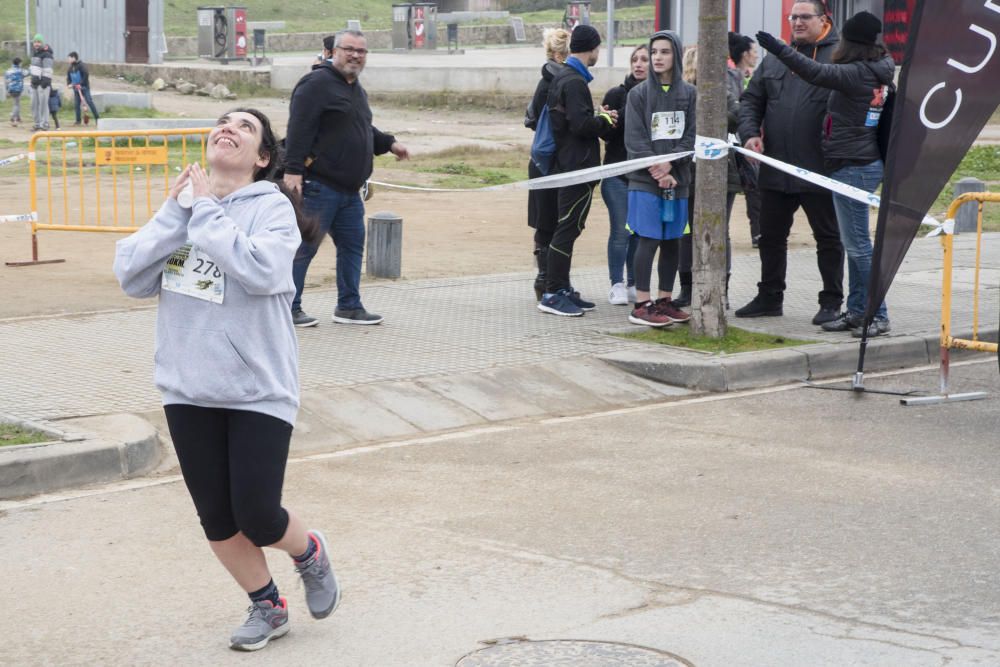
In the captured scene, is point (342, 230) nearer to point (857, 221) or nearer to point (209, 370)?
point (857, 221)

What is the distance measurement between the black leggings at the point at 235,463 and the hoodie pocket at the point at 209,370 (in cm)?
7

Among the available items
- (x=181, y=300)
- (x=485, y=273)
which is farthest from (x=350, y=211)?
(x=181, y=300)

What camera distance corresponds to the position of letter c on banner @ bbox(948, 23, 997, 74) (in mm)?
7891

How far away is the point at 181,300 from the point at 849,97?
636 cm

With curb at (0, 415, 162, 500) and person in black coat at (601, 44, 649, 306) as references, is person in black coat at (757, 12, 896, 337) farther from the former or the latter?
curb at (0, 415, 162, 500)

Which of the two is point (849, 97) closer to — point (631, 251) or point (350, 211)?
point (631, 251)

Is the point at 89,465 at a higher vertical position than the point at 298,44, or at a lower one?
lower

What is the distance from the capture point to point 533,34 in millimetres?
59188

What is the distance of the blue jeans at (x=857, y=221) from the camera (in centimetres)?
991

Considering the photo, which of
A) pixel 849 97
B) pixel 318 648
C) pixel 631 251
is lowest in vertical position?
pixel 318 648

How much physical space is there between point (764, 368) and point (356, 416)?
2.70m

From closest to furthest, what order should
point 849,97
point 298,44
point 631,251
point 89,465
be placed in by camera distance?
1. point 89,465
2. point 849,97
3. point 631,251
4. point 298,44

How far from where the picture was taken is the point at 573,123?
1017 centimetres

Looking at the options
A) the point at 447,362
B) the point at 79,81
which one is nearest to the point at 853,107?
the point at 447,362
